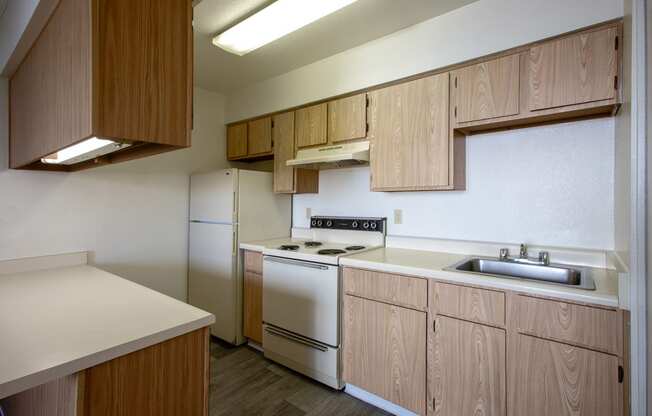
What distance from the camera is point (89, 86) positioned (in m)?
0.90

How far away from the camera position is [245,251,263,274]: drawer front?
8.74 ft

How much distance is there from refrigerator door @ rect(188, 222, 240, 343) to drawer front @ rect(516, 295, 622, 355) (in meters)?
2.18

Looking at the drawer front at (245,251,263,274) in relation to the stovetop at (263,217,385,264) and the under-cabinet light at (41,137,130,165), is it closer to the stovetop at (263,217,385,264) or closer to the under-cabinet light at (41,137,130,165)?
the stovetop at (263,217,385,264)

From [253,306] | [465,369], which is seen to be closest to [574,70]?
→ [465,369]

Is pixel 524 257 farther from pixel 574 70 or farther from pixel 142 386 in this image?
pixel 142 386

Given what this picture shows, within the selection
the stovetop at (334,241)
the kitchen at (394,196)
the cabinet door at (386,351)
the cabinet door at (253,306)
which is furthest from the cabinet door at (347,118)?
the cabinet door at (253,306)

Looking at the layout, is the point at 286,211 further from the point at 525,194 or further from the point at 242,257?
the point at 525,194

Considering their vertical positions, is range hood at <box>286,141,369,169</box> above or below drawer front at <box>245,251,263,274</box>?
above

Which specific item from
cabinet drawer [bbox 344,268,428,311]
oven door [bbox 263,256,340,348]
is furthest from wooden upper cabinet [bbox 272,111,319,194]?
cabinet drawer [bbox 344,268,428,311]

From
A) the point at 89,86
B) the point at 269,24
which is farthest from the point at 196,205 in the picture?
the point at 89,86

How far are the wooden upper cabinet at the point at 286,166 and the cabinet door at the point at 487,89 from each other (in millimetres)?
1448

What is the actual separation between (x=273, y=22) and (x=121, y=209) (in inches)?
78.6

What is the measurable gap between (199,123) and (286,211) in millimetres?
1299

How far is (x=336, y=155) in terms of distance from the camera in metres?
2.39
